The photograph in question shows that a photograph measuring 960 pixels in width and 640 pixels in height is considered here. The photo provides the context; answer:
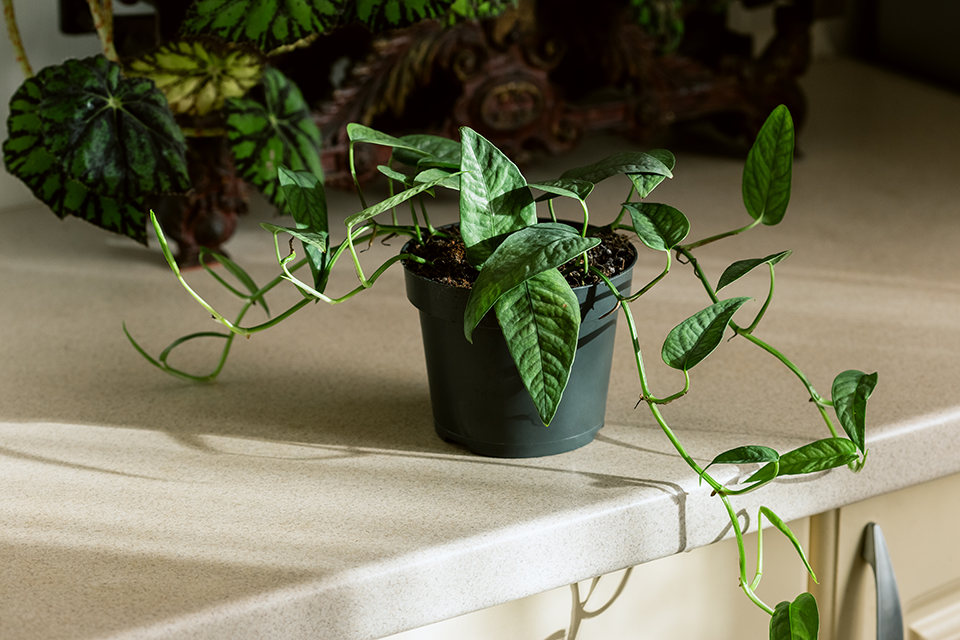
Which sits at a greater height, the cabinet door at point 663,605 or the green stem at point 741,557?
the green stem at point 741,557

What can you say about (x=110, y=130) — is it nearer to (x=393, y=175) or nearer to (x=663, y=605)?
(x=393, y=175)

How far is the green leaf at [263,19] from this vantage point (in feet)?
2.30

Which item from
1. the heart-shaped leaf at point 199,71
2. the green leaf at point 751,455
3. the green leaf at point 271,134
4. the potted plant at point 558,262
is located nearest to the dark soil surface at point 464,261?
the potted plant at point 558,262

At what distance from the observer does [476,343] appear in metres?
0.57

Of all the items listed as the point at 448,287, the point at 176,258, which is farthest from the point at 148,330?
the point at 448,287

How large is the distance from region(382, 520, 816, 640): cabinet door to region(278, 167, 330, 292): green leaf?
227mm

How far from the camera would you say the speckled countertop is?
0.51 m

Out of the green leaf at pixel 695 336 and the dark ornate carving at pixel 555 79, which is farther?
the dark ornate carving at pixel 555 79

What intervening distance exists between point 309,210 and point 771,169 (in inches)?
11.1

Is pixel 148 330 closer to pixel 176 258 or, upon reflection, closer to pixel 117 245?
pixel 176 258

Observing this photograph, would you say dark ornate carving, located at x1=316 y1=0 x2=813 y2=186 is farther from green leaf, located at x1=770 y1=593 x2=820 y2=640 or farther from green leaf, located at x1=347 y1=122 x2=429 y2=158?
green leaf, located at x1=770 y1=593 x2=820 y2=640

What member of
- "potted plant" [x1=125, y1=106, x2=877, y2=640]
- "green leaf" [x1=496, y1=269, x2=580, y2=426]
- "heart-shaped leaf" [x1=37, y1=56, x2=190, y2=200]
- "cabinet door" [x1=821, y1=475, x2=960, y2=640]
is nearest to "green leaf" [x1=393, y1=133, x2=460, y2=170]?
"potted plant" [x1=125, y1=106, x2=877, y2=640]

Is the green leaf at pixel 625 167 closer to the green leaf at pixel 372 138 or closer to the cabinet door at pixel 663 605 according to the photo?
the green leaf at pixel 372 138

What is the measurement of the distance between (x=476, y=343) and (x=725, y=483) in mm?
178
